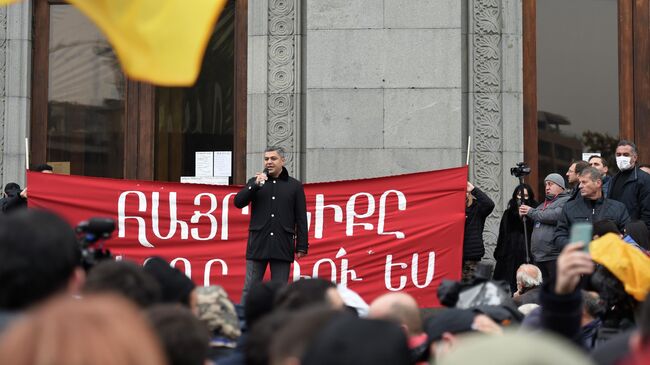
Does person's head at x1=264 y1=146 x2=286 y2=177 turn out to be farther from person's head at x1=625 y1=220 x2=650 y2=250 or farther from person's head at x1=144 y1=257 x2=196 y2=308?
person's head at x1=144 y1=257 x2=196 y2=308

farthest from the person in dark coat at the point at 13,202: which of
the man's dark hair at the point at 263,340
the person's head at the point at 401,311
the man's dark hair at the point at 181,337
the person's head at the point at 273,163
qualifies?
the man's dark hair at the point at 181,337

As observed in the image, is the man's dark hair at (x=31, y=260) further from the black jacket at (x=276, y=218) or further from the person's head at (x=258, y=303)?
the black jacket at (x=276, y=218)

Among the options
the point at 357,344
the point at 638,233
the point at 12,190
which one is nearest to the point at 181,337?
the point at 357,344

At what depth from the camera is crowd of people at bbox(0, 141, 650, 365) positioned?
2.63m

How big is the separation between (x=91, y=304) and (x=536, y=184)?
12.9 m

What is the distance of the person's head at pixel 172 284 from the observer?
625 centimetres

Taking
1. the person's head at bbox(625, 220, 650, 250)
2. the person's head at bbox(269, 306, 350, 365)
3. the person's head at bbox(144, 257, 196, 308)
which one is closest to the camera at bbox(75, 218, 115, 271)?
the person's head at bbox(144, 257, 196, 308)

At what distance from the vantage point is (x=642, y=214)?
12383mm

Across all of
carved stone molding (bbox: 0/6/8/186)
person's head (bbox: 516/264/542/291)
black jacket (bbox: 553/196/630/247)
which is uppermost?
carved stone molding (bbox: 0/6/8/186)

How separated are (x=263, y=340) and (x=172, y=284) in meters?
1.72

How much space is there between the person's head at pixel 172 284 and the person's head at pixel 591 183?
5944mm

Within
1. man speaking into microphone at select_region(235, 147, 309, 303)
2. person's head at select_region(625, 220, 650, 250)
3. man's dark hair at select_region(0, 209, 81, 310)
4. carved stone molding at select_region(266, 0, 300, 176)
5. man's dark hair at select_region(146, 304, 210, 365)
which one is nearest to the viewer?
man's dark hair at select_region(0, 209, 81, 310)

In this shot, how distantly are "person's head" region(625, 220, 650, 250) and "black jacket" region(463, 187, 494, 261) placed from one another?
2446mm

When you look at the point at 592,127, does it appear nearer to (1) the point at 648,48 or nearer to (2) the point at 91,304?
(1) the point at 648,48
